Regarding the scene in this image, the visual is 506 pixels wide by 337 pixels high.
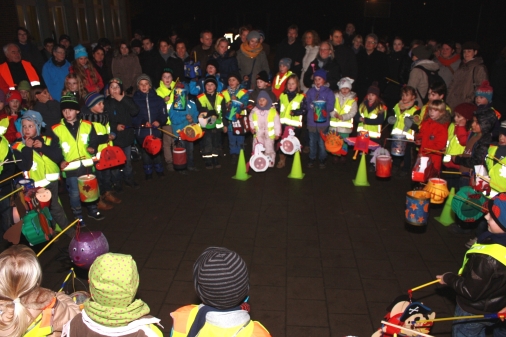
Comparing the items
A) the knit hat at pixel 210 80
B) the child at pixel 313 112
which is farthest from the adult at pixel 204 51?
the child at pixel 313 112

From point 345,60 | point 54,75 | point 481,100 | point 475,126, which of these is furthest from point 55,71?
point 481,100

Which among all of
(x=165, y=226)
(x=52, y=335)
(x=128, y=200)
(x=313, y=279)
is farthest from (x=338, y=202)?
(x=52, y=335)

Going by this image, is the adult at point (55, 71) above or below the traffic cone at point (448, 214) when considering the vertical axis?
above

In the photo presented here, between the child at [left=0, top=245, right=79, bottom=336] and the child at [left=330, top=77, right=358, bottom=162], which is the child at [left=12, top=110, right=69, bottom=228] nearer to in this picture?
the child at [left=0, top=245, right=79, bottom=336]

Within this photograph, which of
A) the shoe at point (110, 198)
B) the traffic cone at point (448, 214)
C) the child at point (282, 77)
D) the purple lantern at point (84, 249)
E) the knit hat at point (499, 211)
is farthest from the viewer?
the child at point (282, 77)

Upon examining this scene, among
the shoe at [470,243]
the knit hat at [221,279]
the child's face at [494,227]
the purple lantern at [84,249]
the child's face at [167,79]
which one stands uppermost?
Result: the child's face at [167,79]

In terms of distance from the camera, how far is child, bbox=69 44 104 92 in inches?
337

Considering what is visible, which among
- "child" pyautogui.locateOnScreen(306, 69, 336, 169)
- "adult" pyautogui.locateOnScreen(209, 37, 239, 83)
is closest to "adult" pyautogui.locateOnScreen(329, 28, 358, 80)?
"child" pyautogui.locateOnScreen(306, 69, 336, 169)

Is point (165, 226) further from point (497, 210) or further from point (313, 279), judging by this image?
point (497, 210)

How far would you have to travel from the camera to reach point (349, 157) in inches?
389

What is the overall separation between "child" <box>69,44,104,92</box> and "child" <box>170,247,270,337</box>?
7.02 meters

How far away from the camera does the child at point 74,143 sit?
6359 mm

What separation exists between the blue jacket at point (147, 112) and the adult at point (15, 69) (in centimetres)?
226

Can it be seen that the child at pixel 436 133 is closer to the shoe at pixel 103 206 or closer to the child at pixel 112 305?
the shoe at pixel 103 206
